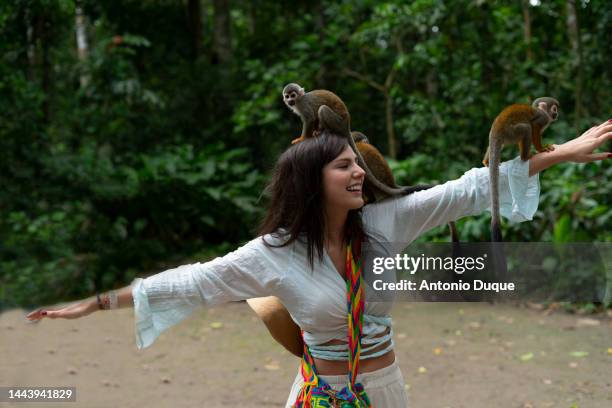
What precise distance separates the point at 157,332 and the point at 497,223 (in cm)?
95

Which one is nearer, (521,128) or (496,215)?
(496,215)

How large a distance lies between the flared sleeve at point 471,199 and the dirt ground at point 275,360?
233 cm

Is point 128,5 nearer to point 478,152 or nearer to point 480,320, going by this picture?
point 478,152

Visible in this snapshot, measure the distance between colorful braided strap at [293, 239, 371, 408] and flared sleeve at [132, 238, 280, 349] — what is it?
19 centimetres

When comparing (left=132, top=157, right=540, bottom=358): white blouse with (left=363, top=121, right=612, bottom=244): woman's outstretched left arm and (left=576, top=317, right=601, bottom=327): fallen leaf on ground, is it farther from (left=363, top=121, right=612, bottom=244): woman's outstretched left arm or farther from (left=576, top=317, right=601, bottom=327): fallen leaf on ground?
(left=576, top=317, right=601, bottom=327): fallen leaf on ground

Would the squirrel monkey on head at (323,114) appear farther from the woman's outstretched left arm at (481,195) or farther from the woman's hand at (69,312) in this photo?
the woman's hand at (69,312)

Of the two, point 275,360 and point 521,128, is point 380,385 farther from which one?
point 275,360

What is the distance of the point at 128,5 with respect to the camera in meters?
8.50

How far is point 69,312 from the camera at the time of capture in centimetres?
153

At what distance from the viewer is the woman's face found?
1.65 meters

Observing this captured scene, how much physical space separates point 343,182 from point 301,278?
0.26 metres

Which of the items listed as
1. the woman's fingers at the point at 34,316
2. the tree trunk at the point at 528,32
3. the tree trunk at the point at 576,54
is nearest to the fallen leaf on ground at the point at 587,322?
the tree trunk at the point at 576,54

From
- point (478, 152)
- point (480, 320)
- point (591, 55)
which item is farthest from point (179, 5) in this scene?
point (480, 320)

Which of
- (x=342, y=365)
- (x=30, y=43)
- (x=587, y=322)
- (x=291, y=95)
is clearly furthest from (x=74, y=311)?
(x=30, y=43)
